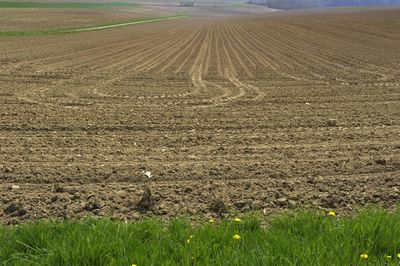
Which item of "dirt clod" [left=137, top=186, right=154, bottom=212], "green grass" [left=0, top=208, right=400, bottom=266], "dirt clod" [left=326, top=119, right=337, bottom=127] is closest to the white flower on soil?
"dirt clod" [left=137, top=186, right=154, bottom=212]

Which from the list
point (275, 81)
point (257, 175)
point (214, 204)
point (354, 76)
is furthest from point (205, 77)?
point (214, 204)

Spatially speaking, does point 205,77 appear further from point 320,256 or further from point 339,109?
point 320,256

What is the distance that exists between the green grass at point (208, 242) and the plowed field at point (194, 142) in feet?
2.58

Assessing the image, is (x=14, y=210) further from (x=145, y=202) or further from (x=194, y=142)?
(x=194, y=142)

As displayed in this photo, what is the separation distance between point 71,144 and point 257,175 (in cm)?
344

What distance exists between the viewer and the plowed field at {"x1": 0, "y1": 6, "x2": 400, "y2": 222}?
591 centimetres

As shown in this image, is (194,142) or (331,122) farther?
(331,122)

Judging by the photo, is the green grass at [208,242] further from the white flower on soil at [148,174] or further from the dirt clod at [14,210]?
the white flower on soil at [148,174]

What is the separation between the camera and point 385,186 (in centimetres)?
634

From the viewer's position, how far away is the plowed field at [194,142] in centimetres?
591

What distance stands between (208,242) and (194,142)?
413cm

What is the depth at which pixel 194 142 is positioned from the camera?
8289 mm

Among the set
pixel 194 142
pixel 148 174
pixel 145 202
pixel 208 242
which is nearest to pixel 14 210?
pixel 145 202

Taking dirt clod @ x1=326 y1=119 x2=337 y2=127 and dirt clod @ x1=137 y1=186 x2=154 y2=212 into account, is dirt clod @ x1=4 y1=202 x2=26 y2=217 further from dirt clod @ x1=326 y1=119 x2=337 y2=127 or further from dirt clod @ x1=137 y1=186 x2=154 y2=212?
dirt clod @ x1=326 y1=119 x2=337 y2=127
